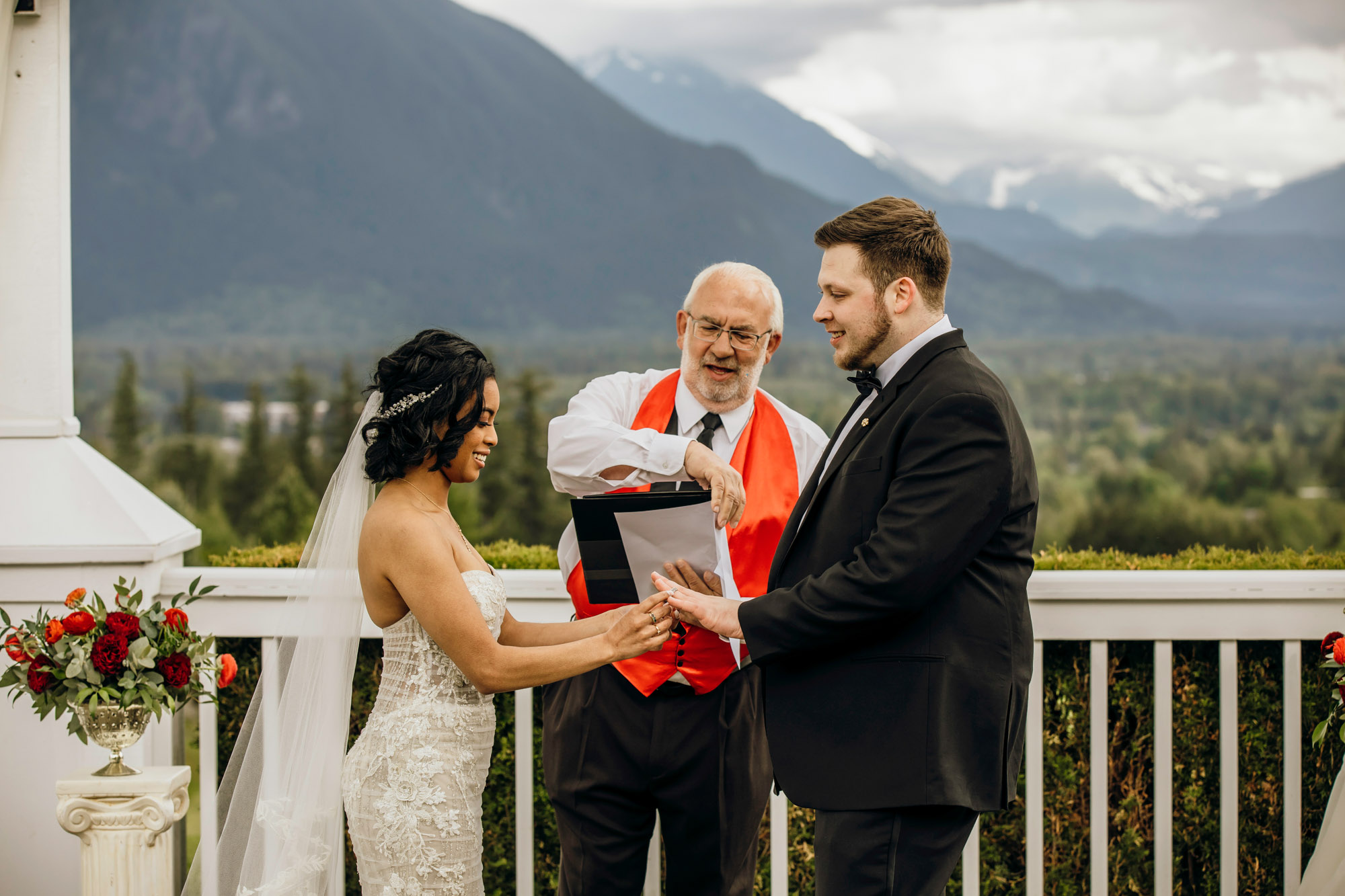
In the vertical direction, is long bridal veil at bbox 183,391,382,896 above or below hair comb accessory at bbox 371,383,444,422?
below

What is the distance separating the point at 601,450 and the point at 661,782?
740 mm

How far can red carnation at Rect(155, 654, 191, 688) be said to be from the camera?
2.24 metres

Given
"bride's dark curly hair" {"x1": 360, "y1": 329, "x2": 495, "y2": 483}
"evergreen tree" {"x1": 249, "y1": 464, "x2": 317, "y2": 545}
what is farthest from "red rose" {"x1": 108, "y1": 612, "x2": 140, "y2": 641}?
"evergreen tree" {"x1": 249, "y1": 464, "x2": 317, "y2": 545}

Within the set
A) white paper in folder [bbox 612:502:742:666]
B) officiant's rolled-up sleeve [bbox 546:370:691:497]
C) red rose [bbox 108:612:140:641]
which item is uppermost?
officiant's rolled-up sleeve [bbox 546:370:691:497]

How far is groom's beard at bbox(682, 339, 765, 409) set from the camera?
239 cm

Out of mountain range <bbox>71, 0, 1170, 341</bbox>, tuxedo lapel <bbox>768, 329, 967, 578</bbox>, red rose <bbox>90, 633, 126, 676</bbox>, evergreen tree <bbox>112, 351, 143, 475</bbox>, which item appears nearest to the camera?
tuxedo lapel <bbox>768, 329, 967, 578</bbox>

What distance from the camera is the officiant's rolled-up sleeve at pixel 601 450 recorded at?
227 cm

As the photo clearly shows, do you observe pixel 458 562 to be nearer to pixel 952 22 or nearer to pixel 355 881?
pixel 355 881

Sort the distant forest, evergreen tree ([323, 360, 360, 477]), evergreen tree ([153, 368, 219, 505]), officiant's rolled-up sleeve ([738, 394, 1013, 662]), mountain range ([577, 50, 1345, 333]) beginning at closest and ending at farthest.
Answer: officiant's rolled-up sleeve ([738, 394, 1013, 662]) < the distant forest < evergreen tree ([323, 360, 360, 477]) < evergreen tree ([153, 368, 219, 505]) < mountain range ([577, 50, 1345, 333])

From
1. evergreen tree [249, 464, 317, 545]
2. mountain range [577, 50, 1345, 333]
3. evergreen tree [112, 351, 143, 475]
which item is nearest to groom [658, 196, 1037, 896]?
evergreen tree [249, 464, 317, 545]

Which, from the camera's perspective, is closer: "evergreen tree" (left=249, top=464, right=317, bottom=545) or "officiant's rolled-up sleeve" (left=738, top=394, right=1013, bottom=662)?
"officiant's rolled-up sleeve" (left=738, top=394, right=1013, bottom=662)

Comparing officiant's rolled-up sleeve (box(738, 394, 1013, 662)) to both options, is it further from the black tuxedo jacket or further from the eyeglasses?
the eyeglasses

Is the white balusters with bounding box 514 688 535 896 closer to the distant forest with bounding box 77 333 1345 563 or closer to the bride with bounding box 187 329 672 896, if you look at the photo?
the bride with bounding box 187 329 672 896

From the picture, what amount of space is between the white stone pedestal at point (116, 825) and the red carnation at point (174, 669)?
9.8 inches
